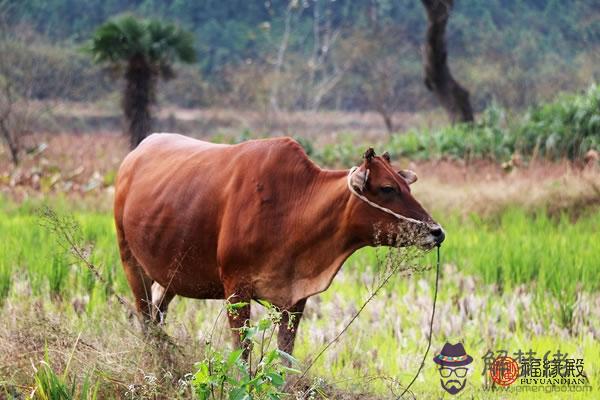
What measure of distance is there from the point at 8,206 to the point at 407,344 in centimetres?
606

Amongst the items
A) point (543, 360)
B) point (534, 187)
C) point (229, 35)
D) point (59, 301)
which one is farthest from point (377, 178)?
point (229, 35)

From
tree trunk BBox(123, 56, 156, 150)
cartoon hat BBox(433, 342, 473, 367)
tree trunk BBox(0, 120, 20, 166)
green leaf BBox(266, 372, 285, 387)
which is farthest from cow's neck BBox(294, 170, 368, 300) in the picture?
tree trunk BBox(0, 120, 20, 166)

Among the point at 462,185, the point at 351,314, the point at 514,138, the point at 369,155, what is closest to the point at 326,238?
the point at 369,155

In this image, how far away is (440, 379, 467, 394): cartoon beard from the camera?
13.1ft

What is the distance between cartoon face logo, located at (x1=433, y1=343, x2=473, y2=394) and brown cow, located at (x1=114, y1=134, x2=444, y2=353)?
97 centimetres

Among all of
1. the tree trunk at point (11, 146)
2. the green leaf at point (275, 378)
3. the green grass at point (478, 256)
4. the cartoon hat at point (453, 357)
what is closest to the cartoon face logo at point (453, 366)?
the cartoon hat at point (453, 357)

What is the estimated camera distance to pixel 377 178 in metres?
3.19

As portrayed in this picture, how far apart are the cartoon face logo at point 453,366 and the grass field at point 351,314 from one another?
0.16 feet

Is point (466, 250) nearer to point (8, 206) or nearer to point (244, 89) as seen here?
point (8, 206)

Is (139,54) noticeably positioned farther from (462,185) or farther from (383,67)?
(383,67)

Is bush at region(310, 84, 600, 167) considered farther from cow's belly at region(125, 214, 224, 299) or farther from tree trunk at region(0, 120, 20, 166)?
cow's belly at region(125, 214, 224, 299)

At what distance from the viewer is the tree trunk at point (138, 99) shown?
43.0ft

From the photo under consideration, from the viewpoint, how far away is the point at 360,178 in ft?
10.4

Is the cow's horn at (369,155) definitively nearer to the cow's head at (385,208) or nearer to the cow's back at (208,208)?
the cow's head at (385,208)
